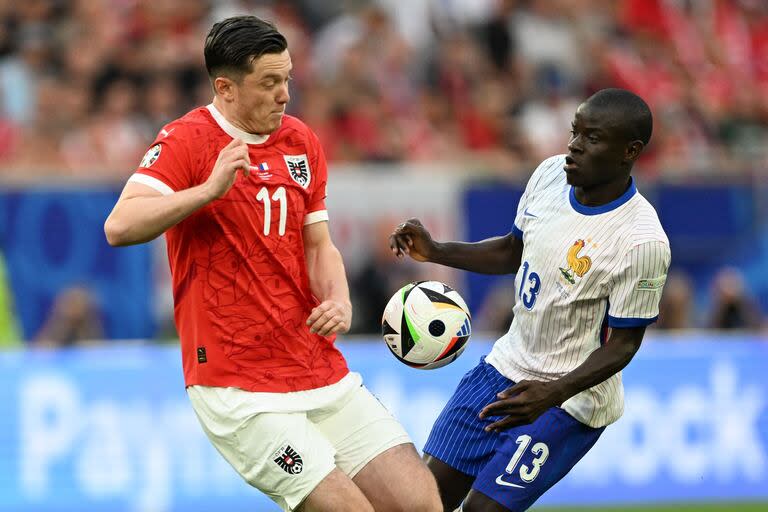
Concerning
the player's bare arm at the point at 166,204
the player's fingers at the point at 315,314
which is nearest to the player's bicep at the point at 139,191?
the player's bare arm at the point at 166,204

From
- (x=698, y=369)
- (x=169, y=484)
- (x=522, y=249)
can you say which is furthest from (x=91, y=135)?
(x=522, y=249)

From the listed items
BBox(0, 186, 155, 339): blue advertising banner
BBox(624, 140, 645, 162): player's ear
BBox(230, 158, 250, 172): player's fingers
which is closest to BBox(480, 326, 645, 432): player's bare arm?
BBox(624, 140, 645, 162): player's ear

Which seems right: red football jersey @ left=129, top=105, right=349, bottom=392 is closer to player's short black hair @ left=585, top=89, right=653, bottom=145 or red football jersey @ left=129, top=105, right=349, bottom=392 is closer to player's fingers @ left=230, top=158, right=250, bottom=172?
player's fingers @ left=230, top=158, right=250, bottom=172

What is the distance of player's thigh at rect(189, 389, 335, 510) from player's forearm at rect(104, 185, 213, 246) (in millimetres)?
844

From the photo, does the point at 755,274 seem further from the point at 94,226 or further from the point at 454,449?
the point at 454,449

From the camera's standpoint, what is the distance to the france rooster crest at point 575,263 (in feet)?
20.6

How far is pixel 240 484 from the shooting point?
1152cm

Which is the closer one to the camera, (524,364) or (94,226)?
(524,364)

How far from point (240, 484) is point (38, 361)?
1.97 metres

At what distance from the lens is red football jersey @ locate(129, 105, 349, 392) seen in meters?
5.87

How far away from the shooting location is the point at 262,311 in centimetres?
594

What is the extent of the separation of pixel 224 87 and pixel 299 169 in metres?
0.52

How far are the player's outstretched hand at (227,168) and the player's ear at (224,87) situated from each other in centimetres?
40

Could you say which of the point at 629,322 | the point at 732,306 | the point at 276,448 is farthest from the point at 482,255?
the point at 732,306
